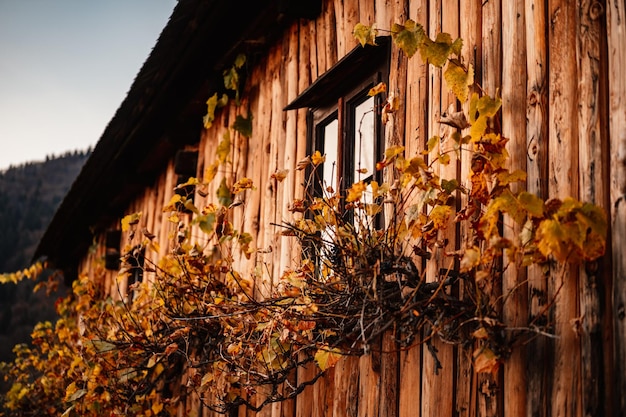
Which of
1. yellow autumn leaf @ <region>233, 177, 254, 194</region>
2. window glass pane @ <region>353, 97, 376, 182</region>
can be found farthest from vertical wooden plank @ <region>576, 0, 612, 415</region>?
yellow autumn leaf @ <region>233, 177, 254, 194</region>

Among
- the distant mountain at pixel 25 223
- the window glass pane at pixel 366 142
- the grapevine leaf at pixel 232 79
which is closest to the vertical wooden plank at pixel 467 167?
the window glass pane at pixel 366 142

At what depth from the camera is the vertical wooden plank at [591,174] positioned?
2.11 meters

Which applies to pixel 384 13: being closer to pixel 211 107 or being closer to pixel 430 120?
pixel 430 120

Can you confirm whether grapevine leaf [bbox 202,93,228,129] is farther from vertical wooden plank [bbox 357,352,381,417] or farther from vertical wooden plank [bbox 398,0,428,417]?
vertical wooden plank [bbox 357,352,381,417]

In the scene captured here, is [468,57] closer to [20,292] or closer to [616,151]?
[616,151]

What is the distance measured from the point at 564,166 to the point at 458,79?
25.6 inches

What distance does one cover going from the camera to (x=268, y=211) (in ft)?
15.9

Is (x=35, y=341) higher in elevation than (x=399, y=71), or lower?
lower

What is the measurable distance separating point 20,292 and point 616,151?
2586 centimetres

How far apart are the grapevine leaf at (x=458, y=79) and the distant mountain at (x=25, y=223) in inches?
905

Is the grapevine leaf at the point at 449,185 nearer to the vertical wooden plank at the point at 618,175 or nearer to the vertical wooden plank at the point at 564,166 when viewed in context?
the vertical wooden plank at the point at 564,166

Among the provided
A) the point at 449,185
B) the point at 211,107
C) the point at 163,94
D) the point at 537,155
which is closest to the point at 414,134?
the point at 449,185

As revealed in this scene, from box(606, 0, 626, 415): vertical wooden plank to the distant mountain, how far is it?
2366 centimetres

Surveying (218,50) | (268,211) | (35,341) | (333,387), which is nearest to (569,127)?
(333,387)
